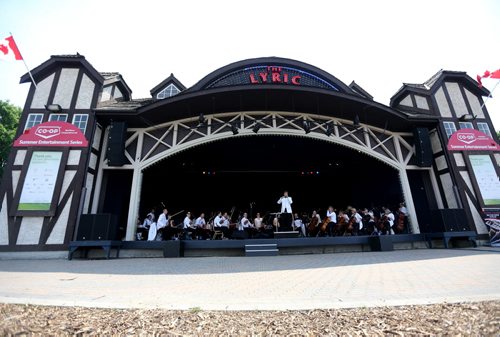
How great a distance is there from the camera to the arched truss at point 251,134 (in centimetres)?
1127

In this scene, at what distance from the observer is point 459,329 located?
199 centimetres

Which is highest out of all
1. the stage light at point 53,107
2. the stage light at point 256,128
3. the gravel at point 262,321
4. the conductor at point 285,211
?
the stage light at point 53,107

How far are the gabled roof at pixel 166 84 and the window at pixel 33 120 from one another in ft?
18.1

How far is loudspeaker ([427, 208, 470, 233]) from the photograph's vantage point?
1038 centimetres

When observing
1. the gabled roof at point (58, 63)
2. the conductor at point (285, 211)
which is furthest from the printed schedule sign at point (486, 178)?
the gabled roof at point (58, 63)

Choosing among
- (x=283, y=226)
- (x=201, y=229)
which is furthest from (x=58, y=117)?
(x=283, y=226)

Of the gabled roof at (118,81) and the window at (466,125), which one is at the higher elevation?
the gabled roof at (118,81)

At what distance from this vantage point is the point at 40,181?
388 inches

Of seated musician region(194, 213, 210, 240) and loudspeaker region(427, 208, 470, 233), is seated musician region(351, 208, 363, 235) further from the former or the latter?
seated musician region(194, 213, 210, 240)

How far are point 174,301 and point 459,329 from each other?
3000 mm

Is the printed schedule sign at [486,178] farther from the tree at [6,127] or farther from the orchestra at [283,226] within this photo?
the tree at [6,127]

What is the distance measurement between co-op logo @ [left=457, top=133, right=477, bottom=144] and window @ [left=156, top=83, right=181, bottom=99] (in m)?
16.0

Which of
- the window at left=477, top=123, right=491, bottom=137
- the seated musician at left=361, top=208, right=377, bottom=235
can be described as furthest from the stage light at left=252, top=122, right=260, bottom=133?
the window at left=477, top=123, right=491, bottom=137

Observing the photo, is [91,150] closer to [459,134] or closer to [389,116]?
[389,116]
